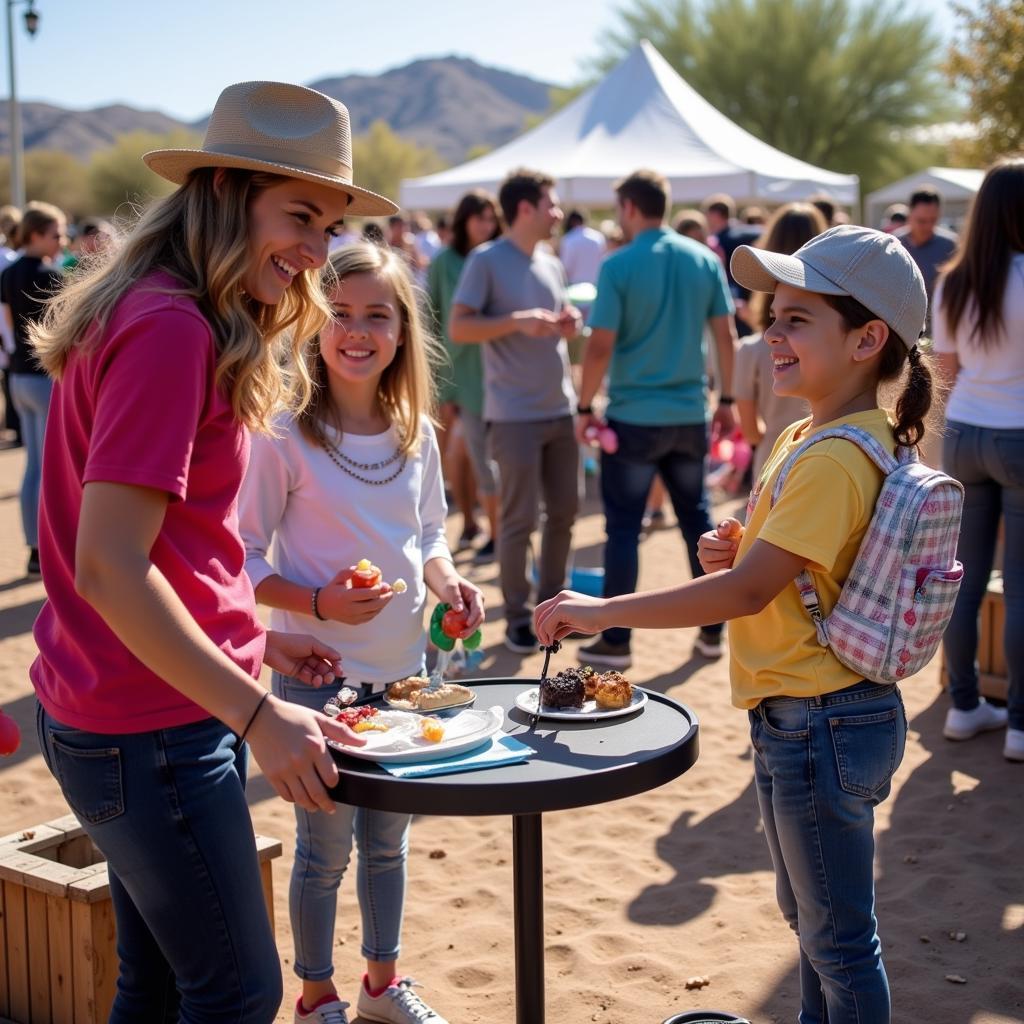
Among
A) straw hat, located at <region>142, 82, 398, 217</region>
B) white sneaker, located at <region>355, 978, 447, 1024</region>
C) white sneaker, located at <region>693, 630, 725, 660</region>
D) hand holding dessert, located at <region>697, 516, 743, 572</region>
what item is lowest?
white sneaker, located at <region>693, 630, 725, 660</region>

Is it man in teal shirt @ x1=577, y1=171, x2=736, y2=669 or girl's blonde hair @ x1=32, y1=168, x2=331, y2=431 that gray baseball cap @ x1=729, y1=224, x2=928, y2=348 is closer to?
girl's blonde hair @ x1=32, y1=168, x2=331, y2=431

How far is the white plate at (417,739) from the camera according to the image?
2105 mm

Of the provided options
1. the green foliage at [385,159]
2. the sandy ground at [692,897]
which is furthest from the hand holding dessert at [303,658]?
the green foliage at [385,159]

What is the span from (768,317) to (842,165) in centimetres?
4230

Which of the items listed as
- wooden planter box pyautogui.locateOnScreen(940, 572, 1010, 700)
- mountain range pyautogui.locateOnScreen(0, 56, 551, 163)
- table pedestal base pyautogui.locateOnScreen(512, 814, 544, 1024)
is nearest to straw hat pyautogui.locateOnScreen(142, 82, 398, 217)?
table pedestal base pyautogui.locateOnScreen(512, 814, 544, 1024)

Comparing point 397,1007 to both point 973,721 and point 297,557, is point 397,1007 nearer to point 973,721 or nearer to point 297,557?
point 297,557

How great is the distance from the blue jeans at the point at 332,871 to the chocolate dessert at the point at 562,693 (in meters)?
0.61

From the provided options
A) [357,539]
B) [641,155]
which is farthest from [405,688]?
[641,155]

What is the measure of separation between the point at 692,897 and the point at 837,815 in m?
1.74

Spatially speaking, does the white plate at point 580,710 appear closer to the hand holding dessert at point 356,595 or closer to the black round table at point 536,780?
the black round table at point 536,780

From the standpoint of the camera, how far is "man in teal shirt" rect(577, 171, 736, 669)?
6051mm

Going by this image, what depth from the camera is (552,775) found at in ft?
6.73

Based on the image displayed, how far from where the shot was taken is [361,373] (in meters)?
2.96

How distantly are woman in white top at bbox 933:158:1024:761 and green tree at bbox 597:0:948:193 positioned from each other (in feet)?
132
